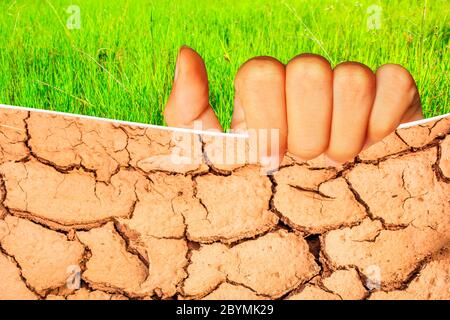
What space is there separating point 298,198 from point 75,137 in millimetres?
673

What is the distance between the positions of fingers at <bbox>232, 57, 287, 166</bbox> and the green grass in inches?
4.1

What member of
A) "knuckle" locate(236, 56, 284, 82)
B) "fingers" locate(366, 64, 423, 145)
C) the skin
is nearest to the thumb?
the skin

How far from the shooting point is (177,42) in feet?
5.32

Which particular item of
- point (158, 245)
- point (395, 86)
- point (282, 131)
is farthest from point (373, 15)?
point (158, 245)

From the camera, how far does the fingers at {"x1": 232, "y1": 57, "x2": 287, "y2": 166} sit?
1.52 metres

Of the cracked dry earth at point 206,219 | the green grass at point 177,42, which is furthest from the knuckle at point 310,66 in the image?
the cracked dry earth at point 206,219

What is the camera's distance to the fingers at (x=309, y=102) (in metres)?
1.51

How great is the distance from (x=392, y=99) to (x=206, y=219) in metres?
0.64

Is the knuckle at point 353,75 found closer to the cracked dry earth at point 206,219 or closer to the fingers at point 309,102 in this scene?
the fingers at point 309,102

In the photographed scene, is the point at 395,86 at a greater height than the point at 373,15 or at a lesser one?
lesser

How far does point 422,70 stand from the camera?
1663mm

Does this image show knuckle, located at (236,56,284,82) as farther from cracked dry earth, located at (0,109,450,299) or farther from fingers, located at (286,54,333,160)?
cracked dry earth, located at (0,109,450,299)

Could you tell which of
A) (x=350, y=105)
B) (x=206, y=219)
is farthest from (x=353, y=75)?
(x=206, y=219)
